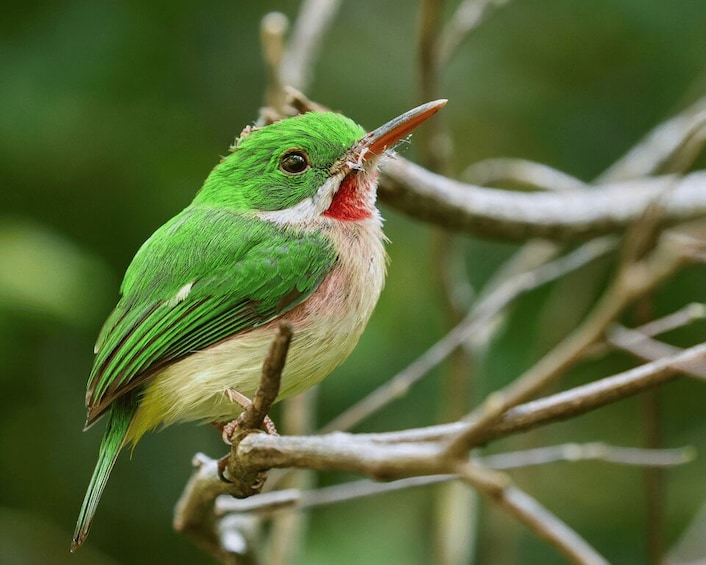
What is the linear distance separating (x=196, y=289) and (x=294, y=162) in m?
0.39

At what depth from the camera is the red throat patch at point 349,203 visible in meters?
2.53

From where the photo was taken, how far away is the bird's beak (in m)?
2.20

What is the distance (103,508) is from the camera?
4.64 metres

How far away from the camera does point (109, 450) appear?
235 centimetres

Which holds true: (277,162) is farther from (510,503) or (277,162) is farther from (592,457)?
(592,457)

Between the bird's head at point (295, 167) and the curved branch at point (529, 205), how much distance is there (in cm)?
48

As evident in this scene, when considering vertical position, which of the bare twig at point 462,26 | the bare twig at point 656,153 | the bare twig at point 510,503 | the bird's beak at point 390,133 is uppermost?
the bare twig at point 656,153

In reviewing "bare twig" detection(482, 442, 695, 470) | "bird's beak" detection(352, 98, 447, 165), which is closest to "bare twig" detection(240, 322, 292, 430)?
"bird's beak" detection(352, 98, 447, 165)

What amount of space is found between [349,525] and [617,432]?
1463 millimetres

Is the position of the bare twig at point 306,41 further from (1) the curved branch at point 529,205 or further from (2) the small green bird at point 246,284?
(2) the small green bird at point 246,284

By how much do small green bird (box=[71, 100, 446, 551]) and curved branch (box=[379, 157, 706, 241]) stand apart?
1.69 feet

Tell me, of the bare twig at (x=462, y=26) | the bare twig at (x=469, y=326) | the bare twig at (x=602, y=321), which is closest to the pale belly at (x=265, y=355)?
the bare twig at (x=469, y=326)

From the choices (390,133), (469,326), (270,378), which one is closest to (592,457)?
(469,326)

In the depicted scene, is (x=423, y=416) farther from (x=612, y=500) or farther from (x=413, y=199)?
(x=413, y=199)
